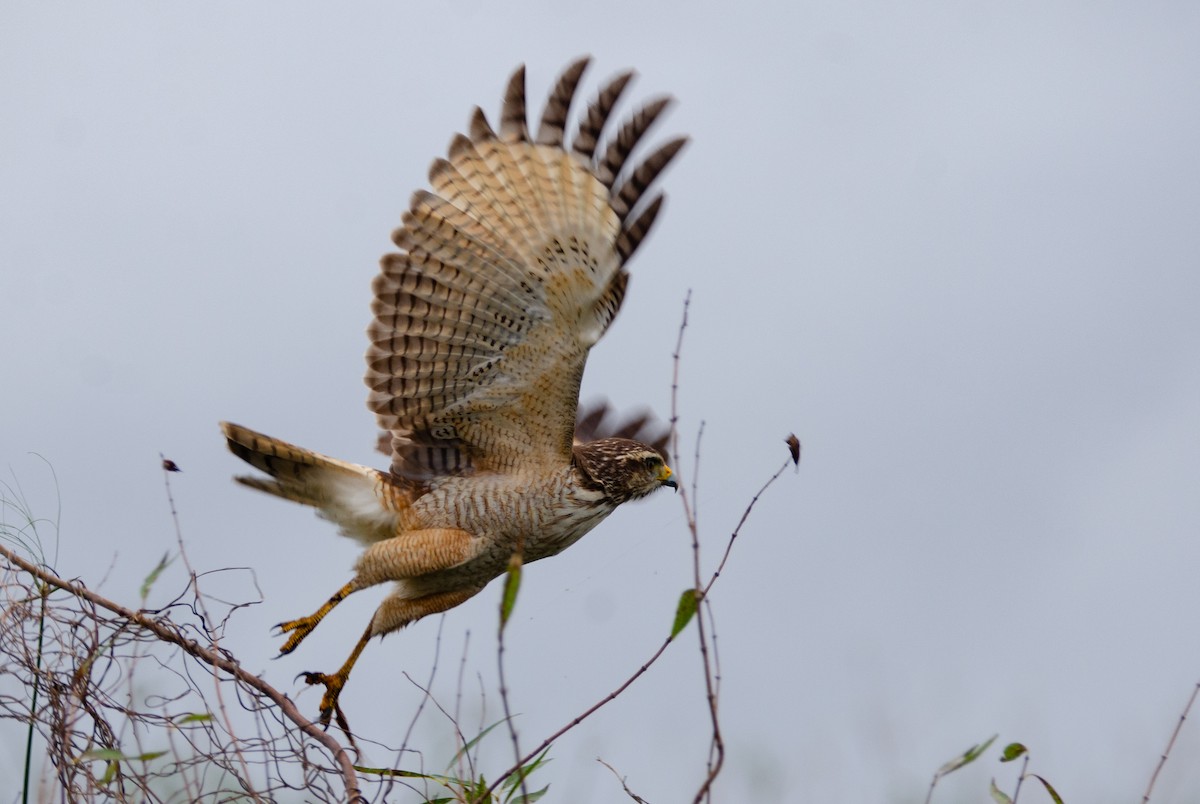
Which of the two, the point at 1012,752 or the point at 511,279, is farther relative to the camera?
the point at 511,279

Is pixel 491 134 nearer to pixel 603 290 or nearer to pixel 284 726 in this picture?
pixel 603 290

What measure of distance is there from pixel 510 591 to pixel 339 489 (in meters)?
3.21

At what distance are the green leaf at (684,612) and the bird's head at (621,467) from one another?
2.47m

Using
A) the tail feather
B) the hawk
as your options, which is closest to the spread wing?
the hawk

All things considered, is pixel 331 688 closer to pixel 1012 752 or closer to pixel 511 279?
pixel 511 279

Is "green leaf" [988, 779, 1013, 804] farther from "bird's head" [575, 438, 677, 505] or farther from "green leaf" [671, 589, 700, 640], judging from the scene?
Answer: "bird's head" [575, 438, 677, 505]

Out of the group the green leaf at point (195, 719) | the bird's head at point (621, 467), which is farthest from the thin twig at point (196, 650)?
the bird's head at point (621, 467)

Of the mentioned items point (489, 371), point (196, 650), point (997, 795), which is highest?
point (489, 371)

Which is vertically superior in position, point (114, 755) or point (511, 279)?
point (511, 279)

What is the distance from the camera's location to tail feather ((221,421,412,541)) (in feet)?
16.5

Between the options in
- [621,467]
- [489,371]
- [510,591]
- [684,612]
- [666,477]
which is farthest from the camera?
[666,477]

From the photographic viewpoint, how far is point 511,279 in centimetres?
455

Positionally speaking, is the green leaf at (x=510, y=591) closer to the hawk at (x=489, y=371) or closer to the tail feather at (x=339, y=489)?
the hawk at (x=489, y=371)

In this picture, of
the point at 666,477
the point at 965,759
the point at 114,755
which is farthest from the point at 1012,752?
the point at 666,477
